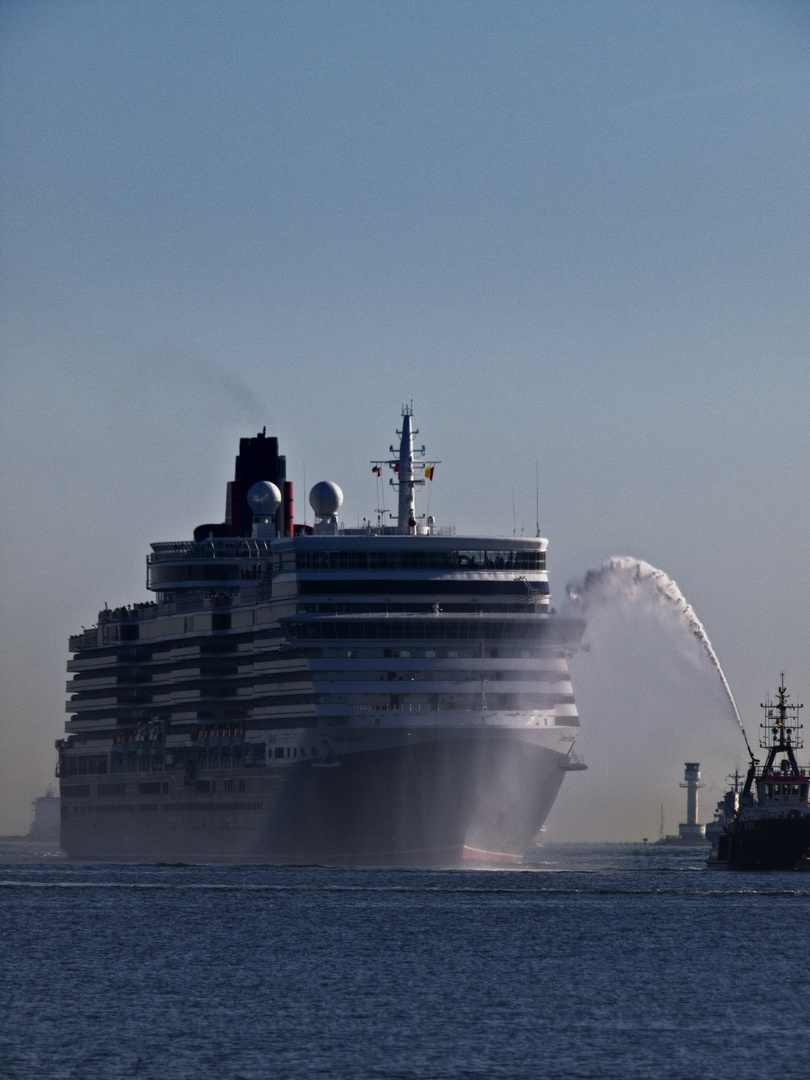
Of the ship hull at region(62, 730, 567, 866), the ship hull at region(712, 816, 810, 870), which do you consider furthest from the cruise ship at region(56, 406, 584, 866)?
the ship hull at region(712, 816, 810, 870)

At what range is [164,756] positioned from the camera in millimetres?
160750

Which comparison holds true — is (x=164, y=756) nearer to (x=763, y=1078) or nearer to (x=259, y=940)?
(x=259, y=940)

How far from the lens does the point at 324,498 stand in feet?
515

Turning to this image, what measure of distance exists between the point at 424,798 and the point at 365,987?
5144cm

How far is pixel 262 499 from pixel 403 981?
300 feet

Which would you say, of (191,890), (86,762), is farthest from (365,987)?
(86,762)

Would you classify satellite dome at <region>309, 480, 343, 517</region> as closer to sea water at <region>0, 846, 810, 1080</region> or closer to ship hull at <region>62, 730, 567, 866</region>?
ship hull at <region>62, 730, 567, 866</region>

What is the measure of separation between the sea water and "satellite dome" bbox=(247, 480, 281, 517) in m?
46.1

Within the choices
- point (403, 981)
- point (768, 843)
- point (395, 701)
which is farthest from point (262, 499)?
point (403, 981)

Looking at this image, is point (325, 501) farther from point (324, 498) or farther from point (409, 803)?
point (409, 803)

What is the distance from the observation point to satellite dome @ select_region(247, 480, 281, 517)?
169 meters

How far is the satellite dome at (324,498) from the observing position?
157 metres

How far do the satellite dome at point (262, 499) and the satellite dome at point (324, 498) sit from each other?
1256 centimetres

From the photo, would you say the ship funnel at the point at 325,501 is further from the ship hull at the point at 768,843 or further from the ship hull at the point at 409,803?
the ship hull at the point at 768,843
